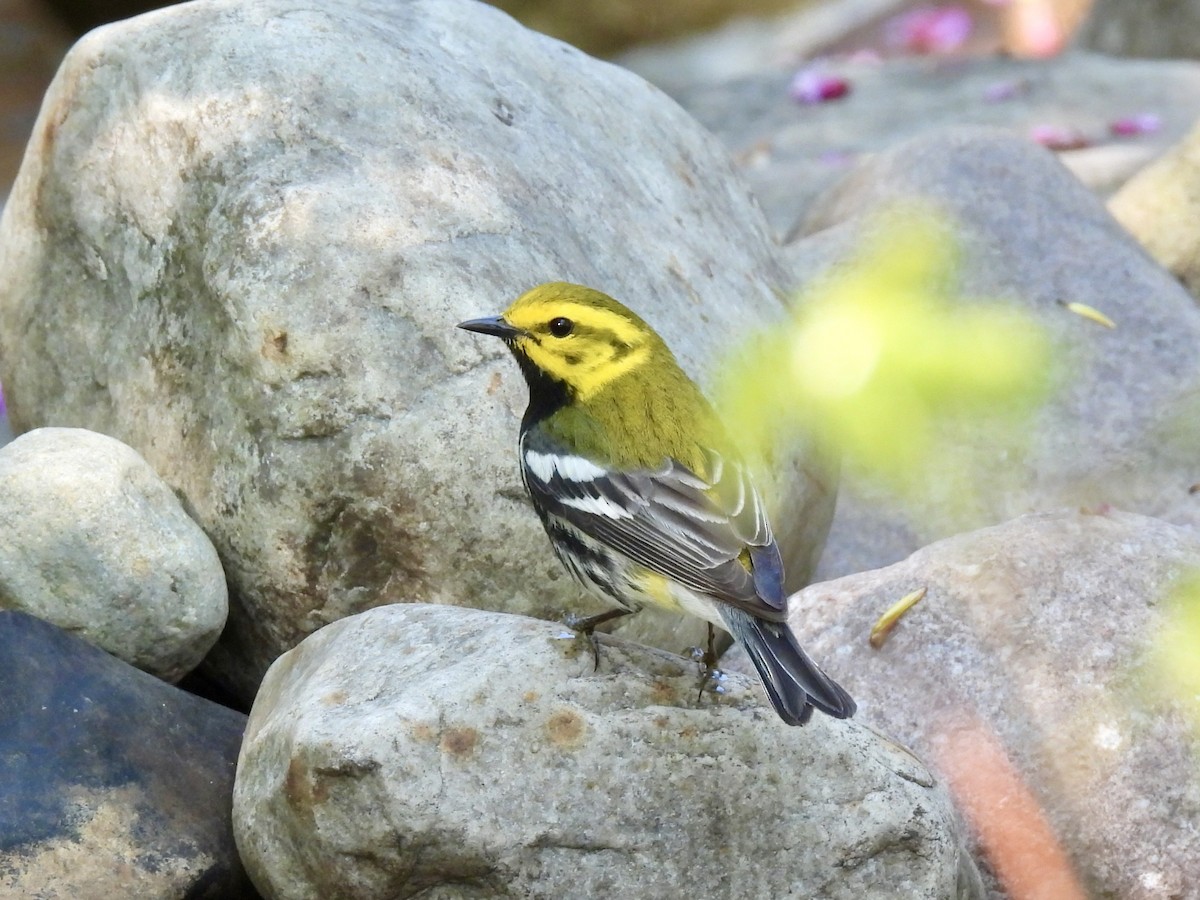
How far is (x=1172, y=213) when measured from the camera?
746 centimetres

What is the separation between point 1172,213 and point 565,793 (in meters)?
5.27

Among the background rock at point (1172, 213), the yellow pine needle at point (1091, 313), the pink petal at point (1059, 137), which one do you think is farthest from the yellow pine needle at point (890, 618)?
the pink petal at point (1059, 137)

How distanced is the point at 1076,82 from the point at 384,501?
957 centimetres

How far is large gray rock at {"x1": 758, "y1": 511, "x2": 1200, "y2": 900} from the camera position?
3924mm

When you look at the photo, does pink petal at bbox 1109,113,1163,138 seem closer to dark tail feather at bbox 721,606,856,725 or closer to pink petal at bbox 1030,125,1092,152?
pink petal at bbox 1030,125,1092,152

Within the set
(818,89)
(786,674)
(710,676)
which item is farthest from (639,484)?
(818,89)

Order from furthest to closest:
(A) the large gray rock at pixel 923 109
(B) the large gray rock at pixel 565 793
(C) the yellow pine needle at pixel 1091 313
→ (A) the large gray rock at pixel 923 109, (C) the yellow pine needle at pixel 1091 313, (B) the large gray rock at pixel 565 793

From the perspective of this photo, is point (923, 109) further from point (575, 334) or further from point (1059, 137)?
point (575, 334)

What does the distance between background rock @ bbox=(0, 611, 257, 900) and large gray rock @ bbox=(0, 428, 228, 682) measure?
196 millimetres

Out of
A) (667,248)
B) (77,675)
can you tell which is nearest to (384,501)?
(77,675)

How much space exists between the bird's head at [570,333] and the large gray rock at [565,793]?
798 mm

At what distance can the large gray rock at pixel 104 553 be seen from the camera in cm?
416

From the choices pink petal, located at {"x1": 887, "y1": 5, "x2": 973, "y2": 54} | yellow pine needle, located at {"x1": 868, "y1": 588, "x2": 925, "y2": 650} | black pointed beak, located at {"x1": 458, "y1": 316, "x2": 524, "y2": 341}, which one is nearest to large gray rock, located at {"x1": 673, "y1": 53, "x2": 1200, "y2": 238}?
pink petal, located at {"x1": 887, "y1": 5, "x2": 973, "y2": 54}

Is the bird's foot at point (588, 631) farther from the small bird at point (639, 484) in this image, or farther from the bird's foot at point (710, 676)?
the bird's foot at point (710, 676)
